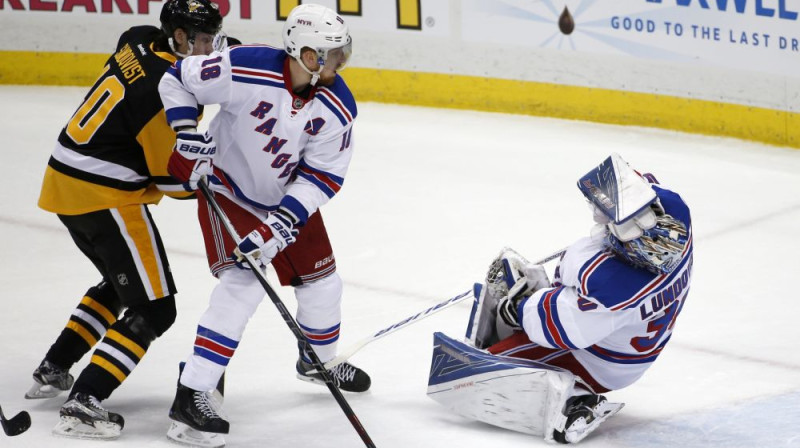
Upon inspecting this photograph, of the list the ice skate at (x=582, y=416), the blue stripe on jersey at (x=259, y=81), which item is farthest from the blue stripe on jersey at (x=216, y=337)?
the ice skate at (x=582, y=416)

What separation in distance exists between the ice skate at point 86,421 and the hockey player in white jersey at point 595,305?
2.77ft

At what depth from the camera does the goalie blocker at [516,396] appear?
3115 mm

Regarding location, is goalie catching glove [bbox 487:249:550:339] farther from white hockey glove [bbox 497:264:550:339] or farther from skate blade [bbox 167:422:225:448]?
skate blade [bbox 167:422:225:448]

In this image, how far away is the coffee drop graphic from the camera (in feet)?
22.0

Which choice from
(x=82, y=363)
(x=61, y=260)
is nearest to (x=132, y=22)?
(x=61, y=260)

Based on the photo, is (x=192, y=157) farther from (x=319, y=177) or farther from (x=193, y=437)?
(x=193, y=437)

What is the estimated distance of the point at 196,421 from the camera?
10.1 ft

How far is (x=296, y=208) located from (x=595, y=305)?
771mm

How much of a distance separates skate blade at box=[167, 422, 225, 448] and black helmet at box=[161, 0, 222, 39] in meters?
1.04

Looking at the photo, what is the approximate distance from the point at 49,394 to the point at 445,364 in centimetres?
109

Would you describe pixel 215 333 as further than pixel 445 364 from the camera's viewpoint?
No

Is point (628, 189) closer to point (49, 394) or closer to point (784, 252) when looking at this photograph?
point (49, 394)

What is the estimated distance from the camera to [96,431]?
3105 millimetres

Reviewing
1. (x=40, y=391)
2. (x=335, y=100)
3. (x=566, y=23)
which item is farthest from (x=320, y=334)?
(x=566, y=23)
